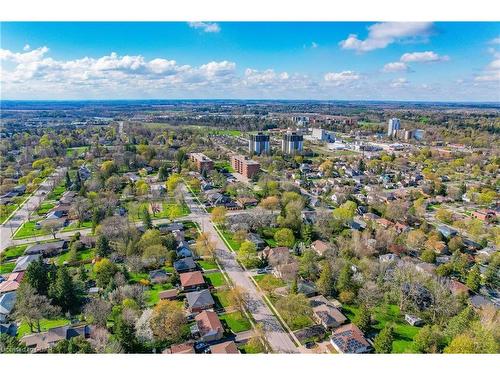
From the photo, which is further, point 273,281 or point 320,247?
point 320,247

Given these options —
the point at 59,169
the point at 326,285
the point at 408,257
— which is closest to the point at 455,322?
the point at 326,285

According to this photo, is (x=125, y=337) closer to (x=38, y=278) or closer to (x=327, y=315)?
(x=38, y=278)

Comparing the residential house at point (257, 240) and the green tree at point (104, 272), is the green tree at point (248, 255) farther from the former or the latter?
the green tree at point (104, 272)

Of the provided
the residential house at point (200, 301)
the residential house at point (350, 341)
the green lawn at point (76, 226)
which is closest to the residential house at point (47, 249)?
the green lawn at point (76, 226)

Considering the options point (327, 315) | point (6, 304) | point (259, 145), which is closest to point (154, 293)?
point (6, 304)

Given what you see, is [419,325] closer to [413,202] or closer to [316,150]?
[413,202]

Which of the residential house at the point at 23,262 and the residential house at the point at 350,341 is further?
the residential house at the point at 23,262
